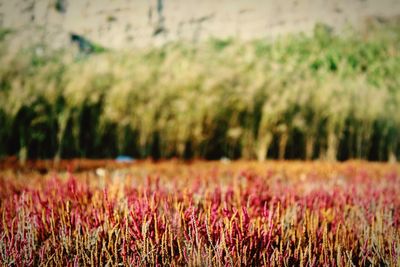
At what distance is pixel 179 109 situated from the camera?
27.9 feet

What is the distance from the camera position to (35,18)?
7129mm

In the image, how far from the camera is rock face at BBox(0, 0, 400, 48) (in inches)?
337

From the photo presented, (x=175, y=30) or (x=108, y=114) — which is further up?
(x=175, y=30)

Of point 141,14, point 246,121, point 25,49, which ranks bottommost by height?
point 246,121

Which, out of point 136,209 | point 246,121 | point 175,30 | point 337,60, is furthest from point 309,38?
point 136,209

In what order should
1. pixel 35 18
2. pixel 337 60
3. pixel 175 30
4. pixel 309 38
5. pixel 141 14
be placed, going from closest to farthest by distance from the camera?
pixel 35 18
pixel 141 14
pixel 175 30
pixel 337 60
pixel 309 38

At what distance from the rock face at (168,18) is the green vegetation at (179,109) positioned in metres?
0.87

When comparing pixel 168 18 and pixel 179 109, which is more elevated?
pixel 168 18

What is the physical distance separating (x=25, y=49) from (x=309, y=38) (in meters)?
15.8

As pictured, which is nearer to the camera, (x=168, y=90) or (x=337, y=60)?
(x=168, y=90)

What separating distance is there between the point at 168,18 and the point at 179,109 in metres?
7.31

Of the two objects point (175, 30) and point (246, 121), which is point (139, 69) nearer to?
point (246, 121)

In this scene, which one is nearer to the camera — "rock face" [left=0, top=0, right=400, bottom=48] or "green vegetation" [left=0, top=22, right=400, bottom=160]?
"green vegetation" [left=0, top=22, right=400, bottom=160]

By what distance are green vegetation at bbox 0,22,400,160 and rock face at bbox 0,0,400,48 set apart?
867 millimetres
